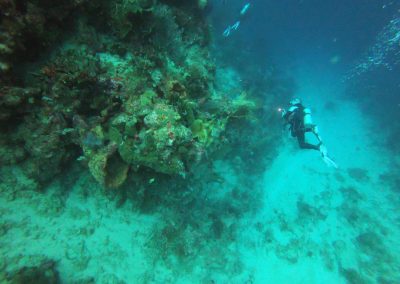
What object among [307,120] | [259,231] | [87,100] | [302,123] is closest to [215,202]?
[259,231]

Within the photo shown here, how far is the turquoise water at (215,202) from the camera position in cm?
481

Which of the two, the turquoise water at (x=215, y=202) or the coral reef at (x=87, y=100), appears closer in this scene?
the coral reef at (x=87, y=100)

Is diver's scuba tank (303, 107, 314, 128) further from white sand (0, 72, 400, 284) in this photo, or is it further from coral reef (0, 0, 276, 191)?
coral reef (0, 0, 276, 191)

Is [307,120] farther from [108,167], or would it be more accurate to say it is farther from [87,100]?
[87,100]

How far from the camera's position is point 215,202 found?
795 cm

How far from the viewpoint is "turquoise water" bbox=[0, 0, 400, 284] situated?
15.8 feet

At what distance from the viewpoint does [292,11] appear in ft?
204

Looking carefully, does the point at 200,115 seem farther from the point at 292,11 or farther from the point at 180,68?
the point at 292,11

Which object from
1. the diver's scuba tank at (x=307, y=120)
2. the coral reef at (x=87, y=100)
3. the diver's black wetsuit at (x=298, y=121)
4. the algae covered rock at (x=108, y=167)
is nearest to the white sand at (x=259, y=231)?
the coral reef at (x=87, y=100)

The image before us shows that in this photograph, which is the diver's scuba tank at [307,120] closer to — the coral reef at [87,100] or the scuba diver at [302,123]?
the scuba diver at [302,123]

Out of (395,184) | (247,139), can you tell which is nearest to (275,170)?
(247,139)

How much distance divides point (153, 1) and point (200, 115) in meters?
3.13

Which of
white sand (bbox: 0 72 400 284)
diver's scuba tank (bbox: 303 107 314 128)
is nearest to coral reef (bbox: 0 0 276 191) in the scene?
white sand (bbox: 0 72 400 284)

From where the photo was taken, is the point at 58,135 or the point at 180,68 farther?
the point at 180,68
